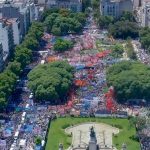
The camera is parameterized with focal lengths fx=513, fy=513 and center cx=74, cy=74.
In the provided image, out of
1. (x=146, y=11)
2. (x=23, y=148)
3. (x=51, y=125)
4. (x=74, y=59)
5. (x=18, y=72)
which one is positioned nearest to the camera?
(x=23, y=148)

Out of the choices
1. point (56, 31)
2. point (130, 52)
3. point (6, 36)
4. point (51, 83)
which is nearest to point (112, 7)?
point (56, 31)

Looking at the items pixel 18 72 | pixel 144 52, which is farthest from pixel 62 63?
pixel 144 52

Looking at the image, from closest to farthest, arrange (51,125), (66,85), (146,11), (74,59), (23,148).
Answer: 1. (23,148)
2. (51,125)
3. (66,85)
4. (74,59)
5. (146,11)

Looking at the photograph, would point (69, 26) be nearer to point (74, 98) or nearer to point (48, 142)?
point (74, 98)

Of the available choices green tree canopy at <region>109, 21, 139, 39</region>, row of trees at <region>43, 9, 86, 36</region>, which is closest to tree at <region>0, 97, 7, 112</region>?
row of trees at <region>43, 9, 86, 36</region>

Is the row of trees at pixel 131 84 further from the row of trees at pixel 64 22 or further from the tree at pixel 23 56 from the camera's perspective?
the row of trees at pixel 64 22

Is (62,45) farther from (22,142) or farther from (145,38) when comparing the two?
(22,142)
